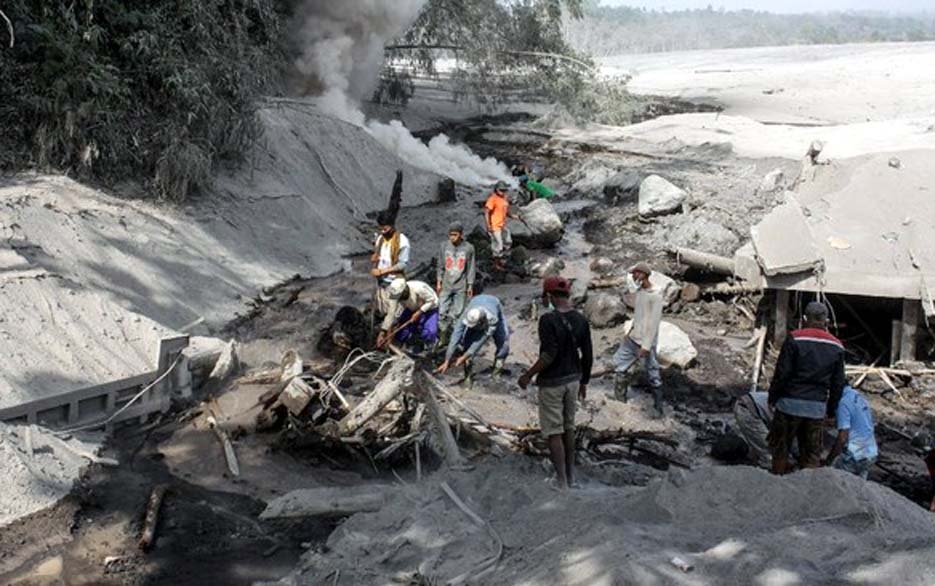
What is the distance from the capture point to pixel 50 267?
9.59m

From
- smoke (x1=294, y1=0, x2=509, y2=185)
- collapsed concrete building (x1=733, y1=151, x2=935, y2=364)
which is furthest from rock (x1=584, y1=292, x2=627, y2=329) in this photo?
smoke (x1=294, y1=0, x2=509, y2=185)

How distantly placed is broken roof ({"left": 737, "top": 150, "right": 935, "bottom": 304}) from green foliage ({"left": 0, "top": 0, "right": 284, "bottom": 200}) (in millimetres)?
7521

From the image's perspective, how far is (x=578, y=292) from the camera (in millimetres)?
13039

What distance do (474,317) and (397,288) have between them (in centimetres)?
83

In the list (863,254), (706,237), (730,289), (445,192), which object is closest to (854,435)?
(863,254)

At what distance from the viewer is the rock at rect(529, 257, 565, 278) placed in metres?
14.5

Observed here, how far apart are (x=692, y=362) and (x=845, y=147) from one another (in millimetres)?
13434

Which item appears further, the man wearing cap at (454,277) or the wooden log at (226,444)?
the man wearing cap at (454,277)

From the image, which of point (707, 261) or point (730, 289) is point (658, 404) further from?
point (707, 261)

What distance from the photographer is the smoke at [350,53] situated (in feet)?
73.2

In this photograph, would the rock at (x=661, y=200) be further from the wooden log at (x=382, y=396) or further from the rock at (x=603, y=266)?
the wooden log at (x=382, y=396)

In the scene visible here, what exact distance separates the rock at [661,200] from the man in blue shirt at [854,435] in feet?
32.9

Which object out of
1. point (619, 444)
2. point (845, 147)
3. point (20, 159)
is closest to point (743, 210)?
Answer: point (845, 147)

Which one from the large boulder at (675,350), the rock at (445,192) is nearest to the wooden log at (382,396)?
the large boulder at (675,350)
